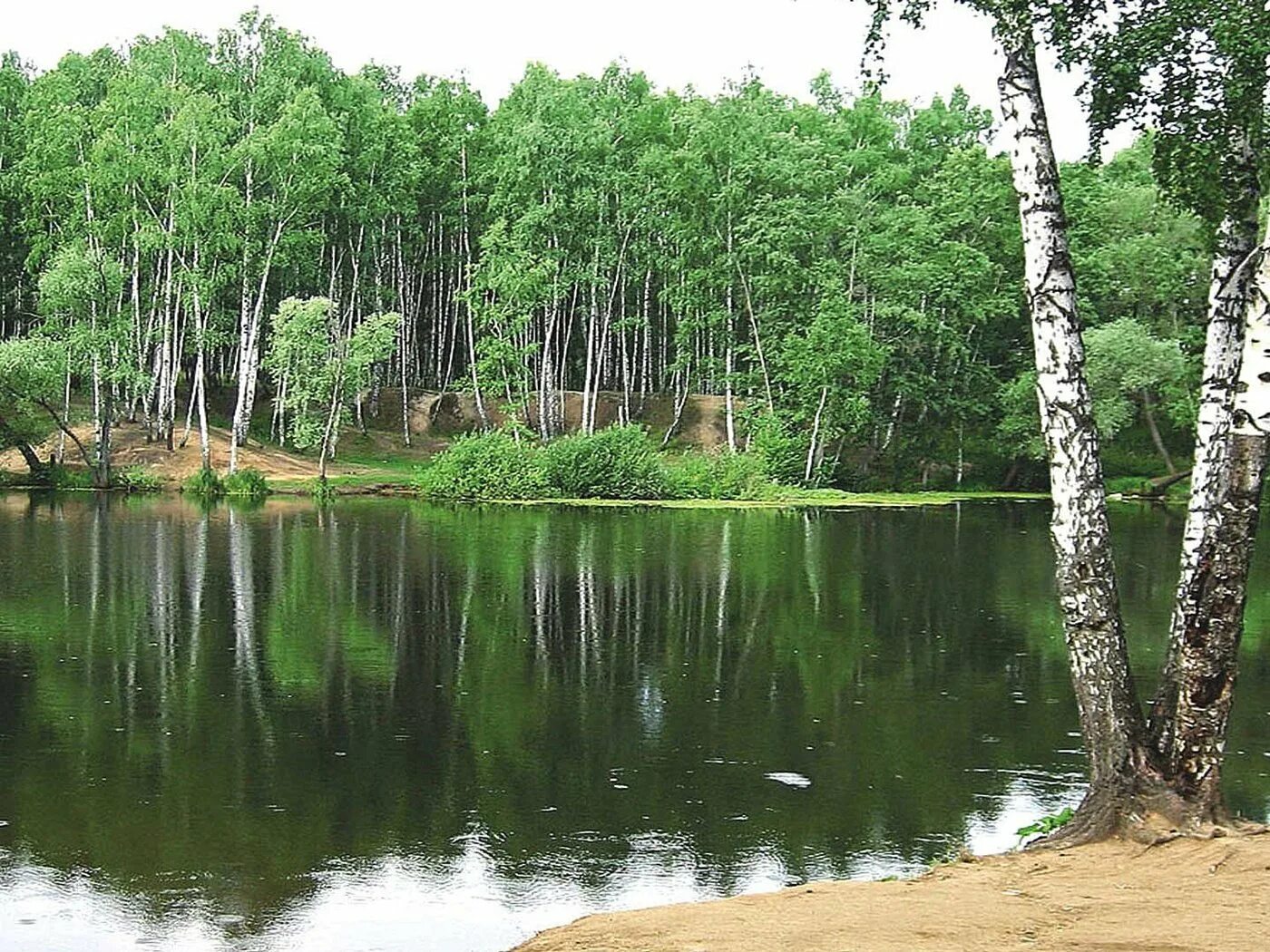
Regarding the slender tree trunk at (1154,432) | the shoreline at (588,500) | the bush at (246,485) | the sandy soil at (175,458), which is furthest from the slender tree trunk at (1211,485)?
the slender tree trunk at (1154,432)

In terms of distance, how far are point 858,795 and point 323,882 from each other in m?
3.65

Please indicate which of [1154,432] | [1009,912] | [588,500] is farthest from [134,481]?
[1009,912]

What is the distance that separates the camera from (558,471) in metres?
43.0

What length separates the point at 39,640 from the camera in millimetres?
15703

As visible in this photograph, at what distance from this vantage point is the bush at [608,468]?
42438mm

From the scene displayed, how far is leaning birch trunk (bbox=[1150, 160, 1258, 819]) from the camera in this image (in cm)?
758

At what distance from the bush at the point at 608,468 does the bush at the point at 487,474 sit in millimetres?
500

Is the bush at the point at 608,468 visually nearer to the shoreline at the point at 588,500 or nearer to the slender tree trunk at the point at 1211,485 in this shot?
the shoreline at the point at 588,500

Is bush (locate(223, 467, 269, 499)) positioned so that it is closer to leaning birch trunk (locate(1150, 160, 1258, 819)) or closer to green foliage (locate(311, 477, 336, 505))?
green foliage (locate(311, 477, 336, 505))

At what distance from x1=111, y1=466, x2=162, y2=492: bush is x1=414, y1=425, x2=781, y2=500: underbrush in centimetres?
763

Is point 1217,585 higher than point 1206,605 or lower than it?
higher

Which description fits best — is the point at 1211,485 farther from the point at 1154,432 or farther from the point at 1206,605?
the point at 1154,432

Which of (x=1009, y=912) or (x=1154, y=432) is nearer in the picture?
(x=1009, y=912)

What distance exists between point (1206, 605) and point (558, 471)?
35.7 meters
